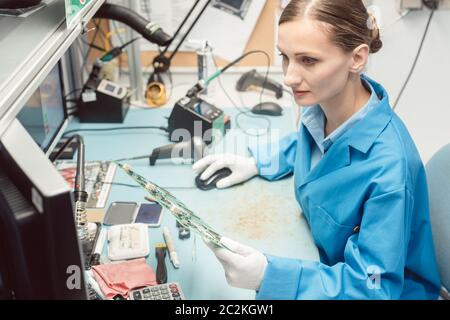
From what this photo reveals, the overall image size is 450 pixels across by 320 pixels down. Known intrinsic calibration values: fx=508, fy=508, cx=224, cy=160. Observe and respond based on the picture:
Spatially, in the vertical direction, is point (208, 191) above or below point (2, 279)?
below

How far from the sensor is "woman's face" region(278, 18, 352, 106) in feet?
3.36

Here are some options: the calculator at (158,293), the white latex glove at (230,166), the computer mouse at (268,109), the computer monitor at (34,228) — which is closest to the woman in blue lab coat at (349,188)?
the calculator at (158,293)

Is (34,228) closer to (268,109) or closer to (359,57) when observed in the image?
(359,57)

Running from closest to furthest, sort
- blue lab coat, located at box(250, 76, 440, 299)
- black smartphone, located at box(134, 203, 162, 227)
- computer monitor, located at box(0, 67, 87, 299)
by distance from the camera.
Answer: computer monitor, located at box(0, 67, 87, 299) < blue lab coat, located at box(250, 76, 440, 299) < black smartphone, located at box(134, 203, 162, 227)

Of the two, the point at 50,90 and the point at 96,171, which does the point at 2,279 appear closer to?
the point at 96,171

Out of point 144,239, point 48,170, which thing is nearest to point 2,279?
point 48,170

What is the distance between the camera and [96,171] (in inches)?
57.4

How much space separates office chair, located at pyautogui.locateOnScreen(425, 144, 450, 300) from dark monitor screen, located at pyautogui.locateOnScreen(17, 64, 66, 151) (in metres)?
0.99

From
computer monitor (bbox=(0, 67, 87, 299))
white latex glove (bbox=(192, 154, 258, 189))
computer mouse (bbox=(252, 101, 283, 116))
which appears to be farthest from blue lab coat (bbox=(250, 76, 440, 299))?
computer mouse (bbox=(252, 101, 283, 116))

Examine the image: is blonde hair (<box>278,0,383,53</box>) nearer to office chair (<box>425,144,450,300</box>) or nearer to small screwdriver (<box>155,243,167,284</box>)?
office chair (<box>425,144,450,300</box>)

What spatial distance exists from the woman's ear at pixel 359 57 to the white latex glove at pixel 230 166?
46 centimetres

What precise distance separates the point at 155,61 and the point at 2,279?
49.8 inches

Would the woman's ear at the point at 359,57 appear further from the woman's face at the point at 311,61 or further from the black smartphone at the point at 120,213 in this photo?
the black smartphone at the point at 120,213
